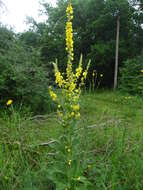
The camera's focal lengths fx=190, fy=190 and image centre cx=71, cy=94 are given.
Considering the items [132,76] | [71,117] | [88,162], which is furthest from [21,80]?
[132,76]

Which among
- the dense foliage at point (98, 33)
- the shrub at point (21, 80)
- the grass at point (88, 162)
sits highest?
the dense foliage at point (98, 33)

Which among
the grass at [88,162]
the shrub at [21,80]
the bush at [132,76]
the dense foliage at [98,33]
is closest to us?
the grass at [88,162]

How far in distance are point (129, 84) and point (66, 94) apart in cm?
877

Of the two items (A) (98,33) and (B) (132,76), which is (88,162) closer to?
(B) (132,76)

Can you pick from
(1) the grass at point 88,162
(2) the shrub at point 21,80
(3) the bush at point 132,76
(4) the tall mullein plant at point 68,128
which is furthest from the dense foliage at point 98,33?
(4) the tall mullein plant at point 68,128

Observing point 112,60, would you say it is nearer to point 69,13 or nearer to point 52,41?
point 52,41

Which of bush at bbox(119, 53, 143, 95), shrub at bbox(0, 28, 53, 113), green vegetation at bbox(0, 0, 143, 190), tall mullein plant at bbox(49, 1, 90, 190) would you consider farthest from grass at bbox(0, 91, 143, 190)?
bush at bbox(119, 53, 143, 95)

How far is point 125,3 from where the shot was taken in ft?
44.7

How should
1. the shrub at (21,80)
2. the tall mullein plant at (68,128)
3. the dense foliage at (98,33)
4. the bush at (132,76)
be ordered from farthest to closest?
1. the dense foliage at (98,33)
2. the bush at (132,76)
3. the shrub at (21,80)
4. the tall mullein plant at (68,128)

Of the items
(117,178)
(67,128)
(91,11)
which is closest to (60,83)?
(67,128)

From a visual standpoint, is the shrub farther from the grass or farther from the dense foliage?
the dense foliage

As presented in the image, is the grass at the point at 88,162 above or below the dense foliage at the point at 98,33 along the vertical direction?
below

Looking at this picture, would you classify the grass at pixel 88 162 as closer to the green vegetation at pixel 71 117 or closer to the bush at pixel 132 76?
the green vegetation at pixel 71 117

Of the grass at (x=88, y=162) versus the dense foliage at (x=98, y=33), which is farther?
the dense foliage at (x=98, y=33)
